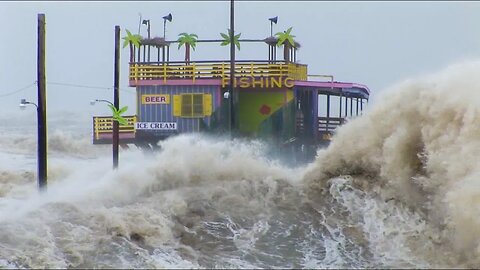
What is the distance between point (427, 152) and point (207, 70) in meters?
9.47

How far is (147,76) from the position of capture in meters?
20.0

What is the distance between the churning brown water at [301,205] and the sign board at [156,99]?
13.6 ft

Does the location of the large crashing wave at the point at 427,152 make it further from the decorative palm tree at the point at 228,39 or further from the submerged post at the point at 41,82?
the decorative palm tree at the point at 228,39

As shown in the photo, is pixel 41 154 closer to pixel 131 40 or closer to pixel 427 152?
pixel 131 40

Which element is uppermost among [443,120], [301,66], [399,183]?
[301,66]

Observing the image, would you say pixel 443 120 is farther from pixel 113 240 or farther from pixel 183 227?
pixel 113 240

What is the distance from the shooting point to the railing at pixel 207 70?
1970cm

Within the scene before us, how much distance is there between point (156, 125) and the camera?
19.8 metres

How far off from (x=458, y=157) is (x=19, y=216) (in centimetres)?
751

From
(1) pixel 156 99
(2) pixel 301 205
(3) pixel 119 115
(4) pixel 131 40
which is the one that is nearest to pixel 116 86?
(3) pixel 119 115

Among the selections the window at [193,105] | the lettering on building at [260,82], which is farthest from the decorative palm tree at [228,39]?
the window at [193,105]

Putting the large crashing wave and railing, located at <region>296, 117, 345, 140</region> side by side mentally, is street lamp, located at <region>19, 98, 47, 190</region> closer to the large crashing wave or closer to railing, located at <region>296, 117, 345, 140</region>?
the large crashing wave

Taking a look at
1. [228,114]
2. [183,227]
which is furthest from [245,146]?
[183,227]

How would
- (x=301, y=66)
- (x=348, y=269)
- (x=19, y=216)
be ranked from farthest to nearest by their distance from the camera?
(x=301, y=66), (x=19, y=216), (x=348, y=269)
